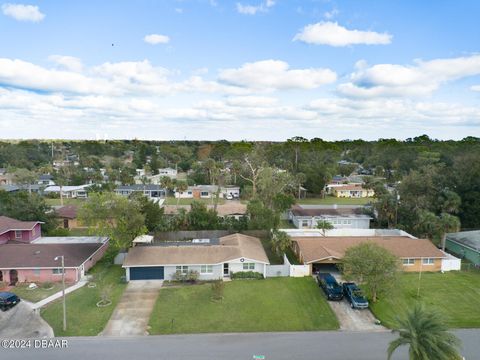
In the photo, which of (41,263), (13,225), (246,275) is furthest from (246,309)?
(13,225)

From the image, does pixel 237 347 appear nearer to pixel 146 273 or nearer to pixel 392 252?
pixel 146 273

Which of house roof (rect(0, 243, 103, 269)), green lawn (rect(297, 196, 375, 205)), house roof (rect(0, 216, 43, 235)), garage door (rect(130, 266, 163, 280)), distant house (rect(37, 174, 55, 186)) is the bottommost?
garage door (rect(130, 266, 163, 280))

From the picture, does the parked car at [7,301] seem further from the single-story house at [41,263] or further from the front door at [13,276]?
the front door at [13,276]

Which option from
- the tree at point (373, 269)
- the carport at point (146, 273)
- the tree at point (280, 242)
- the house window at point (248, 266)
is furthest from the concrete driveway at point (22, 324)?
the tree at point (280, 242)

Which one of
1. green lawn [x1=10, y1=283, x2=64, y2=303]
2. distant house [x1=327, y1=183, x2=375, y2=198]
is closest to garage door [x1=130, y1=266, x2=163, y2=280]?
green lawn [x1=10, y1=283, x2=64, y2=303]

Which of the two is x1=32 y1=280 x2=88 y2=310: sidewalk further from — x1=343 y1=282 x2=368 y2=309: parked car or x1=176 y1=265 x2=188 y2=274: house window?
x1=343 y1=282 x2=368 y2=309: parked car

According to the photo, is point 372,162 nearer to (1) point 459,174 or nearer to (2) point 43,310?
(1) point 459,174
